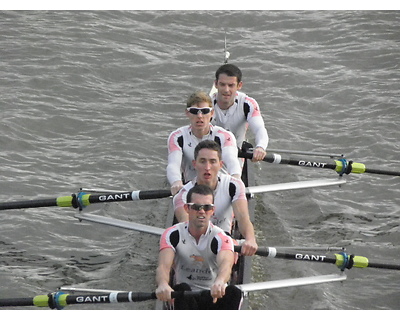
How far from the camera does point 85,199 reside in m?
9.94

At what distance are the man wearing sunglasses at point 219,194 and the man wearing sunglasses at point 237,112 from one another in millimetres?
1933

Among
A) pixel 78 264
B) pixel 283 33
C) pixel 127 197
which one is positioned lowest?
pixel 78 264

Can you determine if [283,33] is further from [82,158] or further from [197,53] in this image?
[82,158]

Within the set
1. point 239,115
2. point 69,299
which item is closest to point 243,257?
point 69,299

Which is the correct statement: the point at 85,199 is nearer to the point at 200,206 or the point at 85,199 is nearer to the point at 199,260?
the point at 199,260

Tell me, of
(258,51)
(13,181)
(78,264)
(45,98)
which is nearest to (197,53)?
(258,51)

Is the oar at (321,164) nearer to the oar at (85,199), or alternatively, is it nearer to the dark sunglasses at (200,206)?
the oar at (85,199)

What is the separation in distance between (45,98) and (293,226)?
5756 millimetres

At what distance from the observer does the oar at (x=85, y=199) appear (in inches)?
380

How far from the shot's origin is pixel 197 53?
16.8m

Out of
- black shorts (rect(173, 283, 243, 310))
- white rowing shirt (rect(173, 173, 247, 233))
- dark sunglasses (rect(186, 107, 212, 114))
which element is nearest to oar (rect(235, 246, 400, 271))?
white rowing shirt (rect(173, 173, 247, 233))

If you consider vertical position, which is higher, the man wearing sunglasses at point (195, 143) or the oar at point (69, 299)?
the man wearing sunglasses at point (195, 143)

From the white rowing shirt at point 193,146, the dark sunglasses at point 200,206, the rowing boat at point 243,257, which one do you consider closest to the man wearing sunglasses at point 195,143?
the white rowing shirt at point 193,146

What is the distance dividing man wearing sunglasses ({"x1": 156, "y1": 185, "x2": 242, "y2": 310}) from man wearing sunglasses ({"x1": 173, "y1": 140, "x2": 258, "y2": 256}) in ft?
1.38
